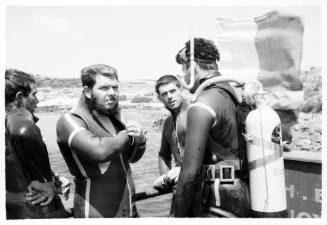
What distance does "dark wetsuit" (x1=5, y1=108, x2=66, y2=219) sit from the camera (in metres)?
3.70

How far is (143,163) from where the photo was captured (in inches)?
Result: 157

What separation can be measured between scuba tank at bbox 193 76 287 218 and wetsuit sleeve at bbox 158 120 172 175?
0.72m

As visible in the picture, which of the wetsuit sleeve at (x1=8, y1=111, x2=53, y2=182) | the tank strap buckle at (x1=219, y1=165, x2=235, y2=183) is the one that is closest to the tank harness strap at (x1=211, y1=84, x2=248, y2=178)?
the tank strap buckle at (x1=219, y1=165, x2=235, y2=183)

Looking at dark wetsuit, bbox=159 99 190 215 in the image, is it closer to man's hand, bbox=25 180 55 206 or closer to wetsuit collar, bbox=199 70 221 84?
wetsuit collar, bbox=199 70 221 84

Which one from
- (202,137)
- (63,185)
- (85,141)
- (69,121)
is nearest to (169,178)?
(202,137)

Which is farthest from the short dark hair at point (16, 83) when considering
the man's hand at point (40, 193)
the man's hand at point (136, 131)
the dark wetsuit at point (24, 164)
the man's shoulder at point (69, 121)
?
the man's hand at point (136, 131)

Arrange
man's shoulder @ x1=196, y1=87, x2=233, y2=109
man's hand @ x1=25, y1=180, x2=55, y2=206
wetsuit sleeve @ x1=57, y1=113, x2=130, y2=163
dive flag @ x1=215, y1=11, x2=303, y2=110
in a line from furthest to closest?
dive flag @ x1=215, y1=11, x2=303, y2=110, man's hand @ x1=25, y1=180, x2=55, y2=206, wetsuit sleeve @ x1=57, y1=113, x2=130, y2=163, man's shoulder @ x1=196, y1=87, x2=233, y2=109

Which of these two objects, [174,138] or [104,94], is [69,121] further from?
[174,138]

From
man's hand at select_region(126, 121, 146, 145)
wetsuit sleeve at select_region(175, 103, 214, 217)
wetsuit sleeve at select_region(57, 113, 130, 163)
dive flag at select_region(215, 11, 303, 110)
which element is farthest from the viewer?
dive flag at select_region(215, 11, 303, 110)

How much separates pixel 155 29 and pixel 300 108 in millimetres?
1839

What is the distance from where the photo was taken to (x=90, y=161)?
369 centimetres

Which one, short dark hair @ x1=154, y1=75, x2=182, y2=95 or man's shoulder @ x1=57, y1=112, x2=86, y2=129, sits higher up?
short dark hair @ x1=154, y1=75, x2=182, y2=95
